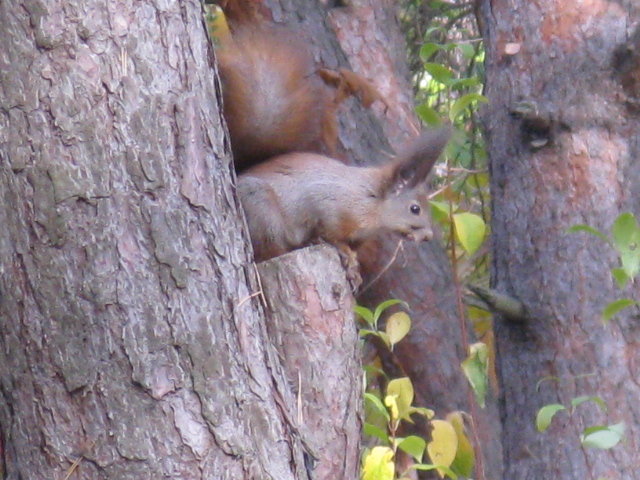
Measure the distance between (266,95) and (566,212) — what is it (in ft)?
2.75

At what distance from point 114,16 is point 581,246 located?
139 centimetres

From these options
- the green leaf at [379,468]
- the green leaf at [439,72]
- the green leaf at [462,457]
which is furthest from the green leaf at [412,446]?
the green leaf at [439,72]

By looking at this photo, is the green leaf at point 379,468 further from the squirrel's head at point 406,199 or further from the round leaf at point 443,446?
the squirrel's head at point 406,199

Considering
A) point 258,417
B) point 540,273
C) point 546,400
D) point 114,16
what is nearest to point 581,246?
point 540,273

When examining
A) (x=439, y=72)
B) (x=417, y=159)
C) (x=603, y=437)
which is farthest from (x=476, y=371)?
(x=439, y=72)

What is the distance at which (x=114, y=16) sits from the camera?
5.43 ft

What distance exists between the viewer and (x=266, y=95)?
2.25 metres

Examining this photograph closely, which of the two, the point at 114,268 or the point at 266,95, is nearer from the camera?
the point at 114,268

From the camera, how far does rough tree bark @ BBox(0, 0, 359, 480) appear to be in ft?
5.23

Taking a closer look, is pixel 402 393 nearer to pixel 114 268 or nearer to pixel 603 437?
pixel 603 437

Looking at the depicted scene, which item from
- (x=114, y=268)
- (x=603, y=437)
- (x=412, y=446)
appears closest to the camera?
(x=114, y=268)

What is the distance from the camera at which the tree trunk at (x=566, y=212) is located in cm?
259

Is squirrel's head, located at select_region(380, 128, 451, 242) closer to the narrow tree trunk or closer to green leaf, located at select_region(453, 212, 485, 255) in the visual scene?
green leaf, located at select_region(453, 212, 485, 255)

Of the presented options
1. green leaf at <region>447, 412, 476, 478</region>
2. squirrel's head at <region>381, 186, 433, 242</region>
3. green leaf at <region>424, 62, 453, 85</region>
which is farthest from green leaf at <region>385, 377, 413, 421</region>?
green leaf at <region>424, 62, 453, 85</region>
